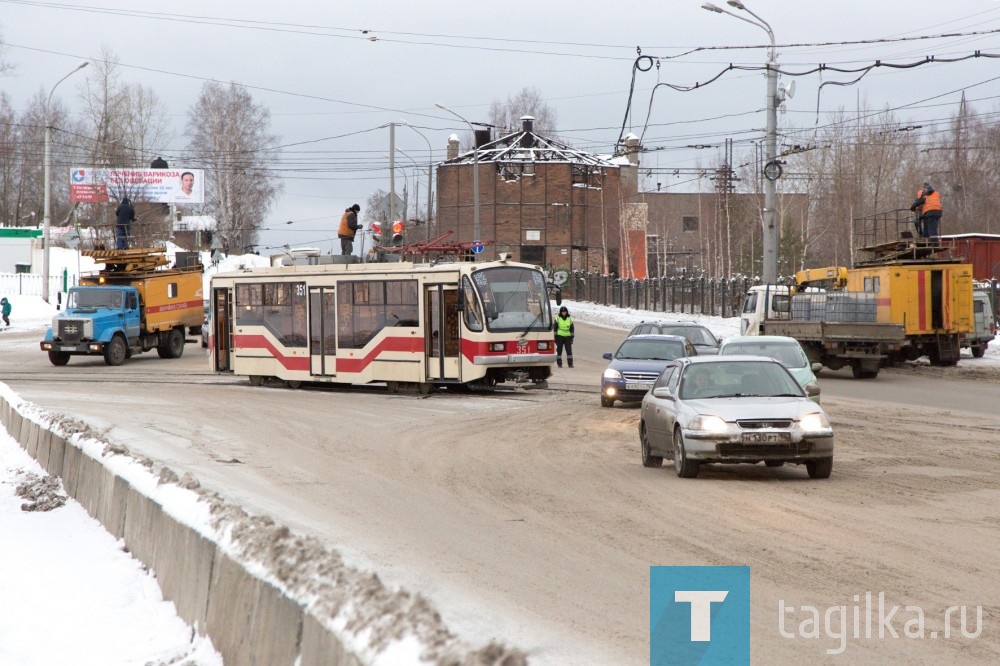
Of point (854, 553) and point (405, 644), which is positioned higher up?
point (405, 644)

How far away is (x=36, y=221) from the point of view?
11469 cm

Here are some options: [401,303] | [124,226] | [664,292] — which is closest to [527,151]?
[664,292]

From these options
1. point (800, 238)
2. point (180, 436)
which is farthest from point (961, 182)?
point (180, 436)

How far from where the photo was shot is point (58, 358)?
38312mm

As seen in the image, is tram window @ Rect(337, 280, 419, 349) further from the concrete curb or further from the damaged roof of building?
the damaged roof of building

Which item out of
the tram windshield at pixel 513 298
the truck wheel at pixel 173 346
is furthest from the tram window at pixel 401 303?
the truck wheel at pixel 173 346

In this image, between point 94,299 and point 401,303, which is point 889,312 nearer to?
point 401,303

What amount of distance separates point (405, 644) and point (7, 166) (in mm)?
120209

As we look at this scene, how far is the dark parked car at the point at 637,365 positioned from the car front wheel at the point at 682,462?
969 cm

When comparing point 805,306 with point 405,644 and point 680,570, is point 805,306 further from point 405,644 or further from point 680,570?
point 405,644

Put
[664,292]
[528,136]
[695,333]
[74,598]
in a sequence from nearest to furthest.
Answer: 1. [74,598]
2. [695,333]
3. [664,292]
4. [528,136]

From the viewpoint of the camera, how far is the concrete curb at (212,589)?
514 cm

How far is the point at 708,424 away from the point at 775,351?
950cm

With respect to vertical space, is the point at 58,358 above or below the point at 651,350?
below
